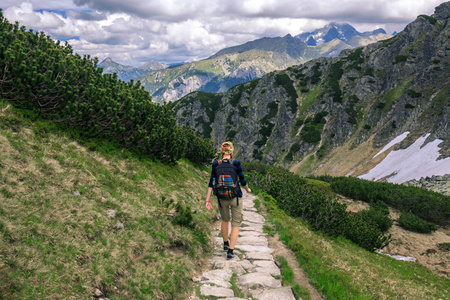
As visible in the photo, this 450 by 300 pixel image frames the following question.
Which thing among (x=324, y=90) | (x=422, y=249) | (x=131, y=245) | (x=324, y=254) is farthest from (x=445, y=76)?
(x=131, y=245)

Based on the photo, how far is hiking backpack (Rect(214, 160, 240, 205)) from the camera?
23.5 feet

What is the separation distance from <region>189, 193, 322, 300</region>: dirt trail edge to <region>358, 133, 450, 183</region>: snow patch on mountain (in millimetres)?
45793

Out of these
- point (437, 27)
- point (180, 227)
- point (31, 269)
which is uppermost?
point (437, 27)

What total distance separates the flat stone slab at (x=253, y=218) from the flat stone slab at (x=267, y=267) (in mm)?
4573

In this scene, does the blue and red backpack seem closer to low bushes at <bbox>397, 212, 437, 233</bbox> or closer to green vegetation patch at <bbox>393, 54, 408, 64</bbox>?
low bushes at <bbox>397, 212, 437, 233</bbox>

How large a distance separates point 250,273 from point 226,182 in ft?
8.07

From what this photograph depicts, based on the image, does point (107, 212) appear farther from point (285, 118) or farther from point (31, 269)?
point (285, 118)

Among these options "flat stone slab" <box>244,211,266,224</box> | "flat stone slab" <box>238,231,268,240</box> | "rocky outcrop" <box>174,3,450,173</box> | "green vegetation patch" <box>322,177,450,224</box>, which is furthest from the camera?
"rocky outcrop" <box>174,3,450,173</box>

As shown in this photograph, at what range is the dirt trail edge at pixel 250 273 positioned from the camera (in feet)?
18.6

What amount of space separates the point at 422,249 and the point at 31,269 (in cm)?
2466

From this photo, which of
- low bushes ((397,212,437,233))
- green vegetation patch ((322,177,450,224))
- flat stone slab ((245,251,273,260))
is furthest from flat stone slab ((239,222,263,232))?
green vegetation patch ((322,177,450,224))

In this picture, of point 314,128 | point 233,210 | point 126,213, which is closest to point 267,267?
point 233,210

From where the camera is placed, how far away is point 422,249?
19.6 m

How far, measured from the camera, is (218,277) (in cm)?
646
